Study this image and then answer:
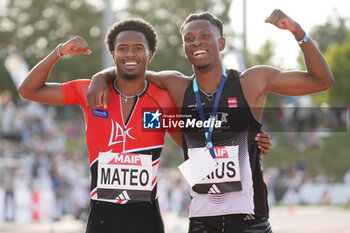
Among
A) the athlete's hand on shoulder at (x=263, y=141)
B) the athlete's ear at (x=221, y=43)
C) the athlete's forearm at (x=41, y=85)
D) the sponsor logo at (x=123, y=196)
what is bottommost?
the sponsor logo at (x=123, y=196)

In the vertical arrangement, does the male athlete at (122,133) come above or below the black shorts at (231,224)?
above

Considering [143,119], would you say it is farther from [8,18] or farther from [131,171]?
[8,18]

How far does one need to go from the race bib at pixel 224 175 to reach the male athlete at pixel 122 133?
1.43ft

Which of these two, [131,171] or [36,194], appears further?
[36,194]

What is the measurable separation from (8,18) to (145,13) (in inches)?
340

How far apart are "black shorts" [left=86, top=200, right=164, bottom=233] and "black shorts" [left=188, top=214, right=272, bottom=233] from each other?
315mm

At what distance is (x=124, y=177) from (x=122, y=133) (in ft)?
1.14

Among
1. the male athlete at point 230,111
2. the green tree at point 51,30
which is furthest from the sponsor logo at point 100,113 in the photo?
the green tree at point 51,30

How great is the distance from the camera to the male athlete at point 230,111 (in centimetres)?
468

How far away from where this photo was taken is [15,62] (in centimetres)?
2109

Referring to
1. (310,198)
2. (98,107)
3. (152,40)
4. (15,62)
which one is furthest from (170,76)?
(310,198)

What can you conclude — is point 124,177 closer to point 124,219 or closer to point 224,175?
point 124,219

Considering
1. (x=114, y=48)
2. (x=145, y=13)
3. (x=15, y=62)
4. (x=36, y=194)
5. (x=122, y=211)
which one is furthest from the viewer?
(x=145, y=13)

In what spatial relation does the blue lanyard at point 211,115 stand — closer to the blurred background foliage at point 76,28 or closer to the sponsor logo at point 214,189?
the sponsor logo at point 214,189
